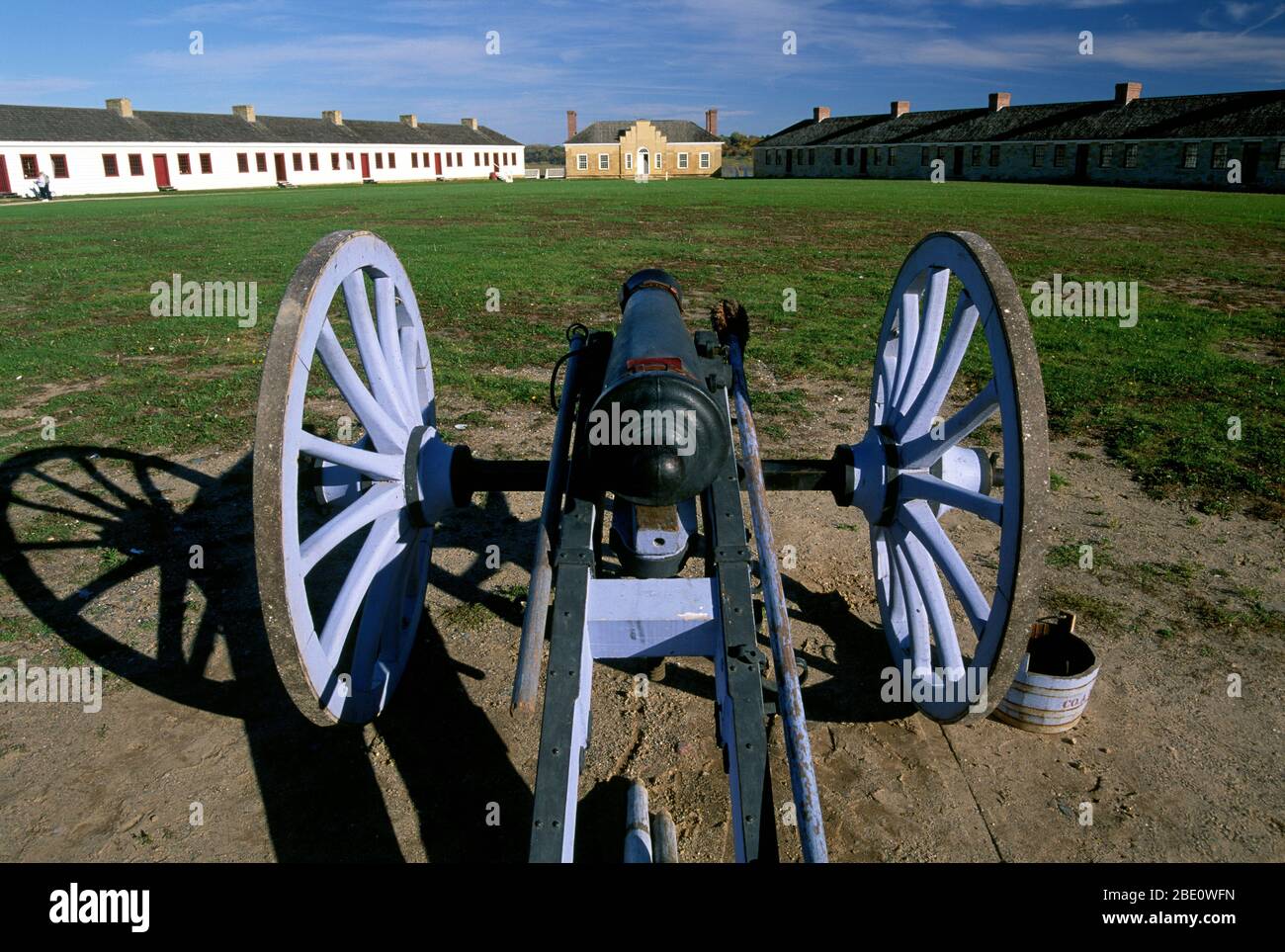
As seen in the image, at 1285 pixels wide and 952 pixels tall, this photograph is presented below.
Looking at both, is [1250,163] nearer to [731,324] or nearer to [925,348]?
[925,348]

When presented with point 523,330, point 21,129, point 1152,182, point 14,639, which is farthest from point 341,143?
point 14,639

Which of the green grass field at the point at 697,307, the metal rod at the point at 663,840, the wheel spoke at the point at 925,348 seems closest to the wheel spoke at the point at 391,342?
the metal rod at the point at 663,840

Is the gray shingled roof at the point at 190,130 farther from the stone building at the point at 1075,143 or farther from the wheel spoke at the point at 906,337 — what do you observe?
the wheel spoke at the point at 906,337

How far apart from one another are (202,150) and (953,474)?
6222 centimetres

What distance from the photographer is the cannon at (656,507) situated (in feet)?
7.61

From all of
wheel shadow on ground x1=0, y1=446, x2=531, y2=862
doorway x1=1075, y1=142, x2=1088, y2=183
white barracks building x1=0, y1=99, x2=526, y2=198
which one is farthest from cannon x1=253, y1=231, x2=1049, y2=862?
white barracks building x1=0, y1=99, x2=526, y2=198

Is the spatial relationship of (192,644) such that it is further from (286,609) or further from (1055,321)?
(1055,321)

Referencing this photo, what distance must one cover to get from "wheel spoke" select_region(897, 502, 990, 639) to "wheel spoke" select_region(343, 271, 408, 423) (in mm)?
2243

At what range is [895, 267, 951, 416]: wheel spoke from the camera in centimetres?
379

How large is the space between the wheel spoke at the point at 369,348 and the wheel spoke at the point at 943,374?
225cm

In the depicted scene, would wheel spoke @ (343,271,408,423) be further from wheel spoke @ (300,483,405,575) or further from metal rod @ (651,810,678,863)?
metal rod @ (651,810,678,863)

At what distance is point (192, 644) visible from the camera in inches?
162

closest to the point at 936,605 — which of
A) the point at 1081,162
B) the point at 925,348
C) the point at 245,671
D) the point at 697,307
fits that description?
the point at 925,348

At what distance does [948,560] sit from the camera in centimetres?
321
